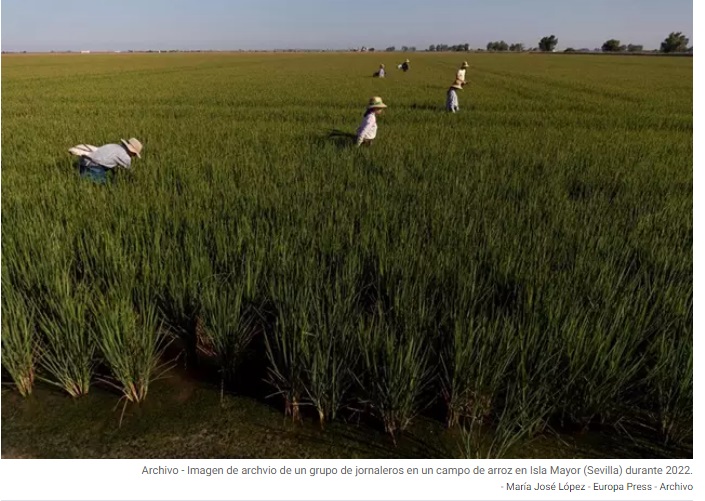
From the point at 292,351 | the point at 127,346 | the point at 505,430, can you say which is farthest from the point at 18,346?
the point at 505,430

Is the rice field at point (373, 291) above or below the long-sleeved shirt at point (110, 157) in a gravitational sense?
below

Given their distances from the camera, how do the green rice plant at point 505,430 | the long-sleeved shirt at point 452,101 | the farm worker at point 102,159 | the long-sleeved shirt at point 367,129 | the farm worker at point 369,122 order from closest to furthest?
the green rice plant at point 505,430
the farm worker at point 102,159
the farm worker at point 369,122
the long-sleeved shirt at point 367,129
the long-sleeved shirt at point 452,101

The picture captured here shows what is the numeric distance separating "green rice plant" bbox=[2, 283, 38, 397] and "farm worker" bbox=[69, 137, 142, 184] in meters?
2.37

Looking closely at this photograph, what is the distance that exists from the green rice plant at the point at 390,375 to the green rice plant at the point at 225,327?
0.61 m

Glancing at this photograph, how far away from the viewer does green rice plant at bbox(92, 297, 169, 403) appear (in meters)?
1.83

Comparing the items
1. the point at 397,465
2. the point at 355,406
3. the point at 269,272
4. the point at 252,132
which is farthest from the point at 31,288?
the point at 252,132

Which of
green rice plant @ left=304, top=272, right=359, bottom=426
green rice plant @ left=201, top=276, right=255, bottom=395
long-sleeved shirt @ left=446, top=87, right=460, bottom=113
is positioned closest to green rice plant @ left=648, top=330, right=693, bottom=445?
green rice plant @ left=304, top=272, right=359, bottom=426

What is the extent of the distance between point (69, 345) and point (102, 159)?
2.76 meters

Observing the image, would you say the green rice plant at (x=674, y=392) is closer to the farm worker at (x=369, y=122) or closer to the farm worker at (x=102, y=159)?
the farm worker at (x=102, y=159)

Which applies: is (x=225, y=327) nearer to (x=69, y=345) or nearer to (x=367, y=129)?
(x=69, y=345)

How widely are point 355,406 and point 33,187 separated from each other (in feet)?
12.6

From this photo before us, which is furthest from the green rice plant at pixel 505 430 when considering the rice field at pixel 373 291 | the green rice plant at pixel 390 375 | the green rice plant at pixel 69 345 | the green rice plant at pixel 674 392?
the green rice plant at pixel 69 345

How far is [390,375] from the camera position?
1701 mm

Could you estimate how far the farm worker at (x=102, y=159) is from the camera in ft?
13.3
